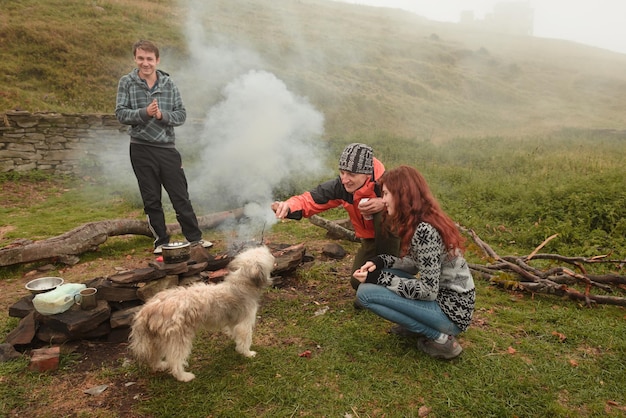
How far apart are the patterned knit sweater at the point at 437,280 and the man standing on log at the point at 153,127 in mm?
3084

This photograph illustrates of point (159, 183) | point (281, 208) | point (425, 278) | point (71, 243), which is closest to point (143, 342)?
point (281, 208)

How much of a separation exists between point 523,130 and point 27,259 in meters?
23.5

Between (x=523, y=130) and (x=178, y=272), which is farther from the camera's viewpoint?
(x=523, y=130)

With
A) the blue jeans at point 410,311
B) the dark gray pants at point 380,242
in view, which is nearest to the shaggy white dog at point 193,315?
the blue jeans at point 410,311

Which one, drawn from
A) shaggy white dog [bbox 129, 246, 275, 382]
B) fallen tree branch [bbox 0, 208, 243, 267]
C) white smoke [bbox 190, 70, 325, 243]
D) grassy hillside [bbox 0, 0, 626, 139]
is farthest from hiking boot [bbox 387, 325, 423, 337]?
grassy hillside [bbox 0, 0, 626, 139]

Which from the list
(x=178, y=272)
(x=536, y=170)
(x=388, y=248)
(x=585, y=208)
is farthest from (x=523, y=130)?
(x=178, y=272)

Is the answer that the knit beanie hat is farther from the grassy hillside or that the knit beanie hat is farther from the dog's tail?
the grassy hillside

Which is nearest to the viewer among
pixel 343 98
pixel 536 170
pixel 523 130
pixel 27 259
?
pixel 27 259

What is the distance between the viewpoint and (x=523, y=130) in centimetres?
2162

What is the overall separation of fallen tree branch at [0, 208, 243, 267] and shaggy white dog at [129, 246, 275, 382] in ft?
10.8

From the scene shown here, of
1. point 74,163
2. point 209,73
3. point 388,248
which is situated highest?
point 209,73

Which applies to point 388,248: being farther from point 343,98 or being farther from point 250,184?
point 343,98

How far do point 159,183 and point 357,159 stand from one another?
3126mm

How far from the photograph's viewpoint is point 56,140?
11195mm
